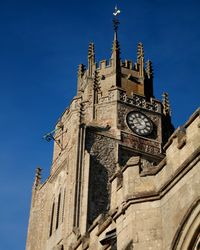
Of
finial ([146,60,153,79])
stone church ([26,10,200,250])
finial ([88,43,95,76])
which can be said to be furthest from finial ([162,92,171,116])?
finial ([88,43,95,76])

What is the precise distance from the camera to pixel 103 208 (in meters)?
35.3

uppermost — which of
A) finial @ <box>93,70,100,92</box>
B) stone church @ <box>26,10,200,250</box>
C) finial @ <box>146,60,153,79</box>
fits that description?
finial @ <box>146,60,153,79</box>

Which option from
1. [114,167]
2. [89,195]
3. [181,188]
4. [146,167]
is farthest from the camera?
[114,167]

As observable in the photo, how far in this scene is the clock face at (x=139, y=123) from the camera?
40344mm

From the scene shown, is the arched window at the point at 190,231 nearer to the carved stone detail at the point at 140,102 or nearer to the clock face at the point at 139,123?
the clock face at the point at 139,123

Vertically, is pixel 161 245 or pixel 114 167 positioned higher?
pixel 114 167

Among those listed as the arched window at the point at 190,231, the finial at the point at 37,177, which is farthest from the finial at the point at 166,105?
the arched window at the point at 190,231

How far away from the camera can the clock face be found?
40344 millimetres

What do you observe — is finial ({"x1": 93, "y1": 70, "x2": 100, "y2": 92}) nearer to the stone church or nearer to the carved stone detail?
the stone church

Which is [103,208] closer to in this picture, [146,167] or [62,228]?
[62,228]

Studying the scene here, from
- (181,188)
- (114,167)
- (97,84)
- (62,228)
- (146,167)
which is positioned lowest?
(181,188)

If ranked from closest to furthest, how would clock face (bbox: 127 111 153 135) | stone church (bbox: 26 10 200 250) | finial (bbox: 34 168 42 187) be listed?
1. stone church (bbox: 26 10 200 250)
2. clock face (bbox: 127 111 153 135)
3. finial (bbox: 34 168 42 187)

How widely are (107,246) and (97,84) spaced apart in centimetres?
2947

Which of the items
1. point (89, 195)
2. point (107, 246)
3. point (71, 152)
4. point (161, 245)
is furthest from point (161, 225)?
point (71, 152)
